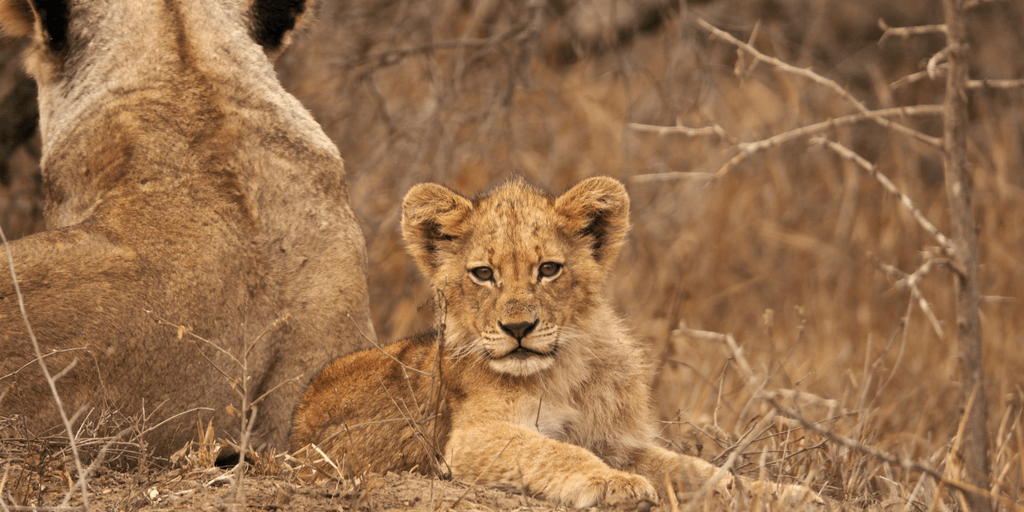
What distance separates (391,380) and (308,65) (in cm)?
514

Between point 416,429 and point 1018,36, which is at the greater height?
point 1018,36

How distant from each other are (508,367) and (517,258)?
1.34 ft

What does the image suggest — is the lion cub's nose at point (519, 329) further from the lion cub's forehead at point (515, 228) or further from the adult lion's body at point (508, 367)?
the lion cub's forehead at point (515, 228)

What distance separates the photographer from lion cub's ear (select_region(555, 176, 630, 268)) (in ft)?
13.5

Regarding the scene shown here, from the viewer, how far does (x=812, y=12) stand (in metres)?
12.1

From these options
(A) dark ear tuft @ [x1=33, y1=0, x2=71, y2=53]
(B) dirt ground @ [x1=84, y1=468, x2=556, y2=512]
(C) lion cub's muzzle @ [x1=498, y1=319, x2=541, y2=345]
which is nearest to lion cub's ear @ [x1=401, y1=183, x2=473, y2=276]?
(C) lion cub's muzzle @ [x1=498, y1=319, x2=541, y2=345]

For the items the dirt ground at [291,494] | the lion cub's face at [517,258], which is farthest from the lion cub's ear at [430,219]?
the dirt ground at [291,494]

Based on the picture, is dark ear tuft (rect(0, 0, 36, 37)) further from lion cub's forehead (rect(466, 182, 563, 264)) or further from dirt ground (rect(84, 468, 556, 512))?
dirt ground (rect(84, 468, 556, 512))

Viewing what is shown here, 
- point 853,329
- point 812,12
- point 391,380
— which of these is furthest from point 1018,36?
point 391,380

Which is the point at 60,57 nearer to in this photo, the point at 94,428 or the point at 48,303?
the point at 48,303

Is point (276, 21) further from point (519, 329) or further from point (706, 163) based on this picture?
point (706, 163)

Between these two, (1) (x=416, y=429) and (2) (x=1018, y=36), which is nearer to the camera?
(1) (x=416, y=429)

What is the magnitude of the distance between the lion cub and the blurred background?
131cm

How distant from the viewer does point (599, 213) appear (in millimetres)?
4203
